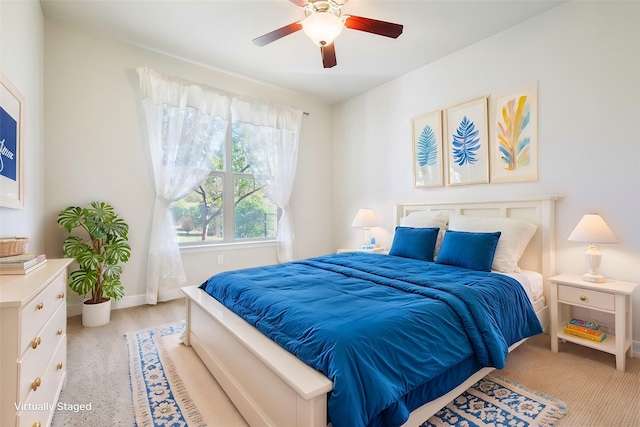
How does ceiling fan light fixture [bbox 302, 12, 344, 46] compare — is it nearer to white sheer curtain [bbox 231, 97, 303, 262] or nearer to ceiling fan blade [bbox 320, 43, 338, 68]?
ceiling fan blade [bbox 320, 43, 338, 68]

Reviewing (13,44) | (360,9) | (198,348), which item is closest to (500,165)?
(360,9)

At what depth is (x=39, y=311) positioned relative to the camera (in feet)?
4.29

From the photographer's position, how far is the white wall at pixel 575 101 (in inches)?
90.4

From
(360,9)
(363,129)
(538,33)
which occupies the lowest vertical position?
(363,129)

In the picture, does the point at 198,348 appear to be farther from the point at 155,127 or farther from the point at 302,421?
the point at 155,127

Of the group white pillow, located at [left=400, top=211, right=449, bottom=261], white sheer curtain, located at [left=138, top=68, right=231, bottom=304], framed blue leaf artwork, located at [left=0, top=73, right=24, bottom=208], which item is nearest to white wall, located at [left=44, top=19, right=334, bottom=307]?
white sheer curtain, located at [left=138, top=68, right=231, bottom=304]

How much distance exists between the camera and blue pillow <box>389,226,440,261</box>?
2961 mm

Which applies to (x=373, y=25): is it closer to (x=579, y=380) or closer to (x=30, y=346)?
(x=30, y=346)

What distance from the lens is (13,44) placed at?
6.45 ft

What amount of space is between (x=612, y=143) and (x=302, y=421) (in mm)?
2993

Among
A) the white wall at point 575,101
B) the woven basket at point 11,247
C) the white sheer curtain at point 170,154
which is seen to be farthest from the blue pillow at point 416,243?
the woven basket at point 11,247

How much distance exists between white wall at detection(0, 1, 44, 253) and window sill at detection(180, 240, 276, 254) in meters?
1.36

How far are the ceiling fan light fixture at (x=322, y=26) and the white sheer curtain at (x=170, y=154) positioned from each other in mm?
2113

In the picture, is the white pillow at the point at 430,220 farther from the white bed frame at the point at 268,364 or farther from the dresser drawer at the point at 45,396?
the dresser drawer at the point at 45,396
